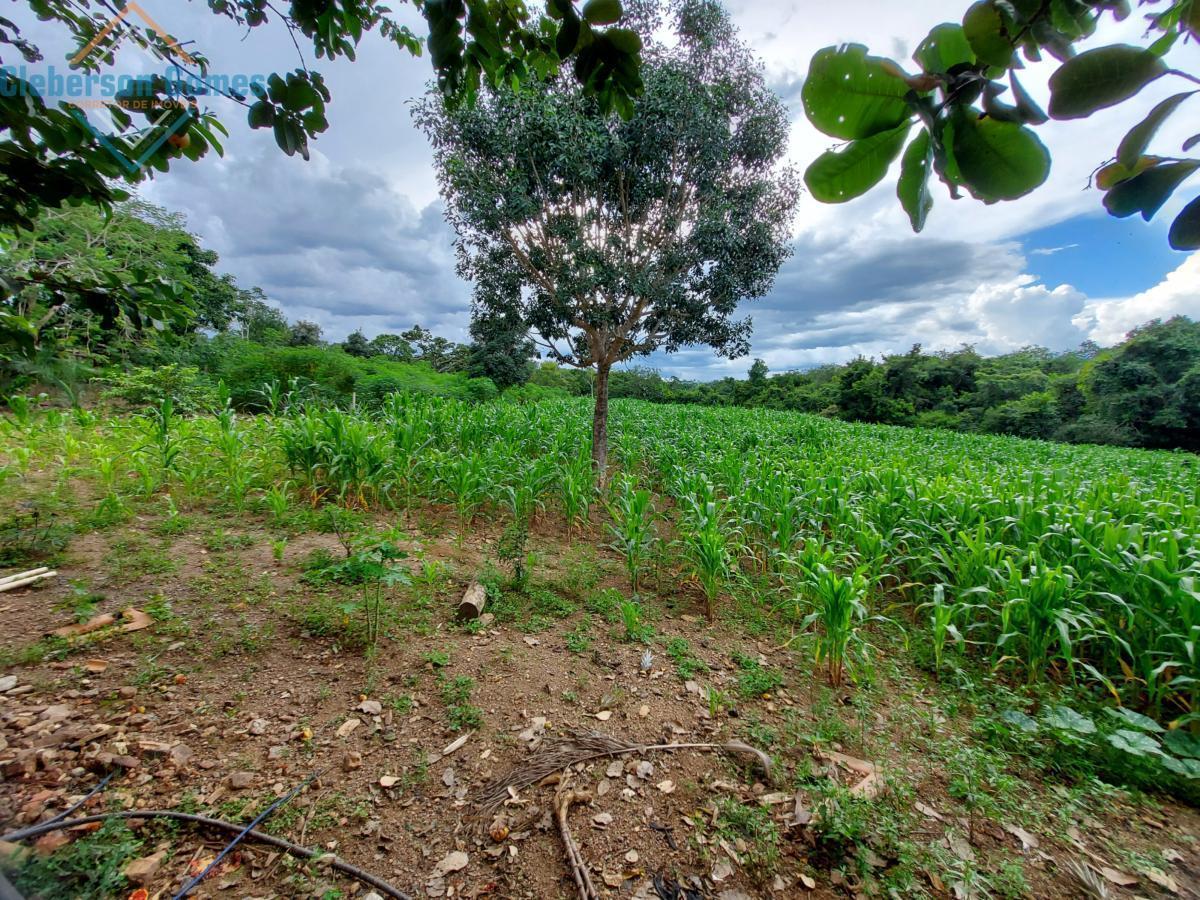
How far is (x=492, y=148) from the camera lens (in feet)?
15.9

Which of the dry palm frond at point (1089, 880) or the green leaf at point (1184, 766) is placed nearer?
the dry palm frond at point (1089, 880)

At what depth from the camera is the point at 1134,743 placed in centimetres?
183

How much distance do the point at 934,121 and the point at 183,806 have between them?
2465mm


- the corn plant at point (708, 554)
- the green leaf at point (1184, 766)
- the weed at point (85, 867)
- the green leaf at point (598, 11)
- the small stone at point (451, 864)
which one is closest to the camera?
the green leaf at point (598, 11)

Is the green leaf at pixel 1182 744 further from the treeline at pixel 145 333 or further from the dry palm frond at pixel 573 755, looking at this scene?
the treeline at pixel 145 333

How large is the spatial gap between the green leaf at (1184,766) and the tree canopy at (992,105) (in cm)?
263

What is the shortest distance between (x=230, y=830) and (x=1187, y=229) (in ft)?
7.97

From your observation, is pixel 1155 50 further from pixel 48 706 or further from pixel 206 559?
pixel 206 559

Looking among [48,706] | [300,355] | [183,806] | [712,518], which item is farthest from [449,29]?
[300,355]

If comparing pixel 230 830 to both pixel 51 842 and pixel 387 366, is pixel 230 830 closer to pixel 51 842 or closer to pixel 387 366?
pixel 51 842

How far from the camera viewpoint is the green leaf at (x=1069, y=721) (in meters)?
1.96

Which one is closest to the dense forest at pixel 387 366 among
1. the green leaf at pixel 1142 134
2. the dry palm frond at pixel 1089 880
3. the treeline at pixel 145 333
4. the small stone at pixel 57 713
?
the treeline at pixel 145 333

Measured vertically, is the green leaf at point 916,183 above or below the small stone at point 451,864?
above

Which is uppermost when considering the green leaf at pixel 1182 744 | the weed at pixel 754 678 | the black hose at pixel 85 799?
the black hose at pixel 85 799
